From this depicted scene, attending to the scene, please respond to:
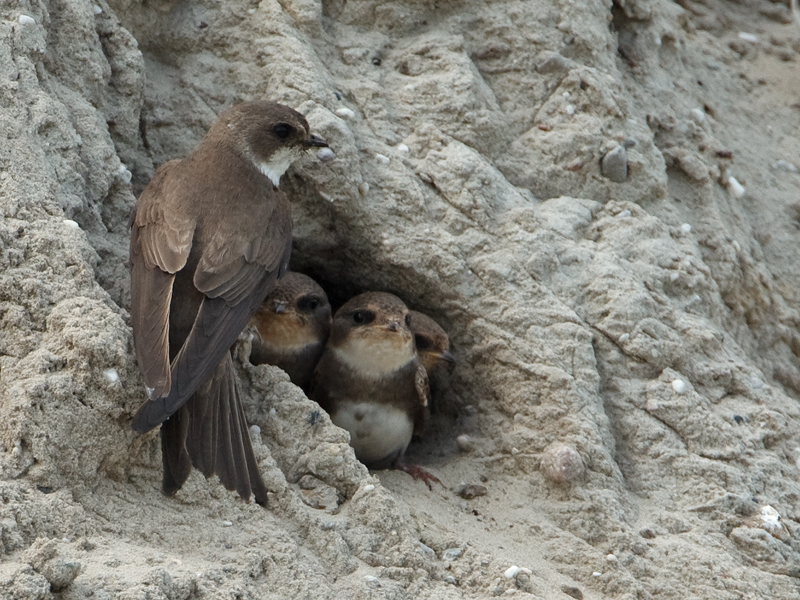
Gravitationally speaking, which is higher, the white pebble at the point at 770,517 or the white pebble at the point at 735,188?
the white pebble at the point at 735,188

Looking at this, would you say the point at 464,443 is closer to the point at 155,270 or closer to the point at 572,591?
the point at 572,591

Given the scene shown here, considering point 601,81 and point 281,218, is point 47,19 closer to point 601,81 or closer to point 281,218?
point 281,218

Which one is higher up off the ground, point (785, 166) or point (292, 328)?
point (785, 166)

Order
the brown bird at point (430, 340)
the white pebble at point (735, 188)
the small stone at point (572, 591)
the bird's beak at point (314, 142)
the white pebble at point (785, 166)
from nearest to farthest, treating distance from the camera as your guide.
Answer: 1. the small stone at point (572, 591)
2. the bird's beak at point (314, 142)
3. the brown bird at point (430, 340)
4. the white pebble at point (735, 188)
5. the white pebble at point (785, 166)

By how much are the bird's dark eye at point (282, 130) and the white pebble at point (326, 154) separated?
0.84 feet

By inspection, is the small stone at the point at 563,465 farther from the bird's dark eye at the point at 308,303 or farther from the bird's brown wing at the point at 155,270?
the bird's brown wing at the point at 155,270

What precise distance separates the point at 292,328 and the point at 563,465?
1.34 metres

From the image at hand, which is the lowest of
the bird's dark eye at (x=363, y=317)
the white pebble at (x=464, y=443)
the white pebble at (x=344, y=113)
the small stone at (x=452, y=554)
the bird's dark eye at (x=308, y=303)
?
the white pebble at (x=464, y=443)

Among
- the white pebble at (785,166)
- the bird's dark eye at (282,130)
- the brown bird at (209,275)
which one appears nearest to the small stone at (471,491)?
the brown bird at (209,275)

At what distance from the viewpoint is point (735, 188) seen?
5.50 metres

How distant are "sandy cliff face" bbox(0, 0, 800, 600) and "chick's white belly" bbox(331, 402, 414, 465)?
18 cm

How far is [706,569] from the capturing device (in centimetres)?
382

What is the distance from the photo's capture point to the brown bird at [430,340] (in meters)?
4.61

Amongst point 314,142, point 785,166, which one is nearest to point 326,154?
point 314,142
